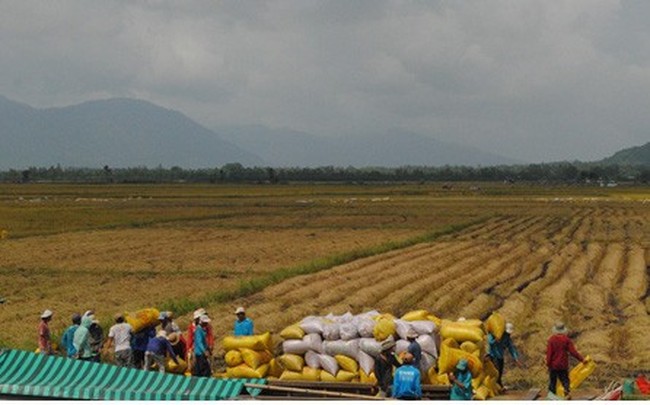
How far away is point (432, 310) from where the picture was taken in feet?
75.6

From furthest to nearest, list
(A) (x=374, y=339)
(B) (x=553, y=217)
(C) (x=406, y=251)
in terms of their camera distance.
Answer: (B) (x=553, y=217)
(C) (x=406, y=251)
(A) (x=374, y=339)

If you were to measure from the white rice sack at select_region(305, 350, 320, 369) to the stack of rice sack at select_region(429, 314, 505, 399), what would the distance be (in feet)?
6.24

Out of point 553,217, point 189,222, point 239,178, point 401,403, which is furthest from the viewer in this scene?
point 239,178

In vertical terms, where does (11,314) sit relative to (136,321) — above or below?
below

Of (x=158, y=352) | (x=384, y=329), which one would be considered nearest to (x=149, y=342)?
(x=158, y=352)

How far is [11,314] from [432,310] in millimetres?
11207

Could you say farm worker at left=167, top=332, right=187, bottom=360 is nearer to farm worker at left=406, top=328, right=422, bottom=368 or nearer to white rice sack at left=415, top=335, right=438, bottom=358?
farm worker at left=406, top=328, right=422, bottom=368

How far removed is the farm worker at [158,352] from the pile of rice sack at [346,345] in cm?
203

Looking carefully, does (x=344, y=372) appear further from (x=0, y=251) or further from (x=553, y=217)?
(x=553, y=217)

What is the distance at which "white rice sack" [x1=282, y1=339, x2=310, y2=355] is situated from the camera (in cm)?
1449

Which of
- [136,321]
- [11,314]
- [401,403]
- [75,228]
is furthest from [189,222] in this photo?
[401,403]

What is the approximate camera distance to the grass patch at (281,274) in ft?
79.3

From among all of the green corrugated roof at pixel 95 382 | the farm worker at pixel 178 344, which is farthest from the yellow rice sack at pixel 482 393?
the farm worker at pixel 178 344

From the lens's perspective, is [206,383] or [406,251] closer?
[206,383]
